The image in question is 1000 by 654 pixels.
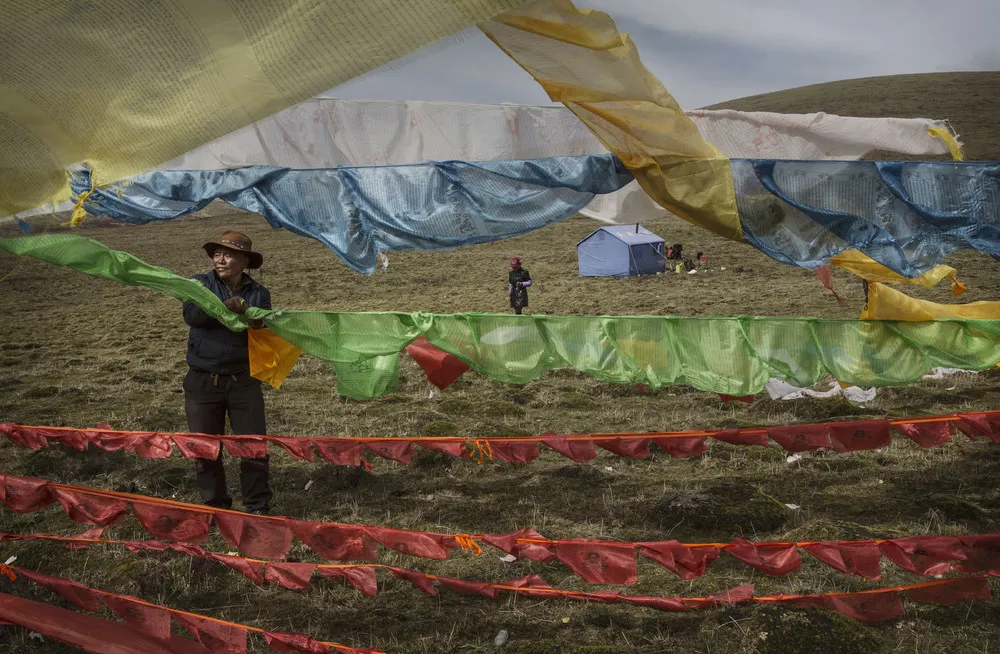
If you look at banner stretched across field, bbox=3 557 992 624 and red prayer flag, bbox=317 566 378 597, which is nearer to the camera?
banner stretched across field, bbox=3 557 992 624

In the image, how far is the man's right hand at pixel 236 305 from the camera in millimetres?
4289

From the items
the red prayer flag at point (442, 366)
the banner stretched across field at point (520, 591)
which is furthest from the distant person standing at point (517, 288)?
the banner stretched across field at point (520, 591)

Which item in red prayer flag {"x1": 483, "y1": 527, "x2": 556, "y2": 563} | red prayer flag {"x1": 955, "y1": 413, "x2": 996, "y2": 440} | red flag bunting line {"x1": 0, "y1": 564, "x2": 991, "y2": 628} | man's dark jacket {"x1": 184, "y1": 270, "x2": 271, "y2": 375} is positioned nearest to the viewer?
red flag bunting line {"x1": 0, "y1": 564, "x2": 991, "y2": 628}

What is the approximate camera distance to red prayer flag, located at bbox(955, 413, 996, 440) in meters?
4.07

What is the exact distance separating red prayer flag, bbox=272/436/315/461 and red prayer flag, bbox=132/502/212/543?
654 mm

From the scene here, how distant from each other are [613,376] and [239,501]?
263cm

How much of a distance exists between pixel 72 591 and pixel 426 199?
2492 mm

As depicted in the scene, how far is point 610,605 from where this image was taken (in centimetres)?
384

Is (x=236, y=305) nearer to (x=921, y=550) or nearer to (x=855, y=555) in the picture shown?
(x=855, y=555)

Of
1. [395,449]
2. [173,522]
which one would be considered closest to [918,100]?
[395,449]

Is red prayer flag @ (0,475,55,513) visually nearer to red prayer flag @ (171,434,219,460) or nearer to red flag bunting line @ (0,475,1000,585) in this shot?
red flag bunting line @ (0,475,1000,585)

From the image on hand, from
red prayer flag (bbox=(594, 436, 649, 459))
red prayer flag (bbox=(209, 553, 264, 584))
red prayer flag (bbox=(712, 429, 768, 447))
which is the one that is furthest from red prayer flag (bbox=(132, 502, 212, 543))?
red prayer flag (bbox=(712, 429, 768, 447))

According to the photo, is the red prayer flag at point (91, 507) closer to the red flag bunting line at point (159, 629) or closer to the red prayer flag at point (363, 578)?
the red flag bunting line at point (159, 629)

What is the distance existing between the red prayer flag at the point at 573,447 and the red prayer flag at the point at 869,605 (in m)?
1.30
